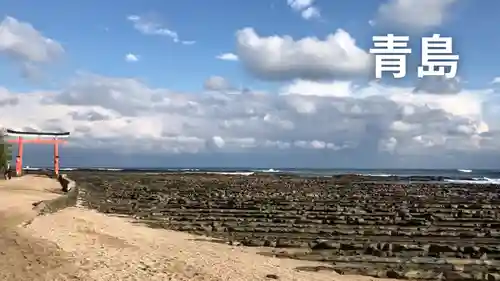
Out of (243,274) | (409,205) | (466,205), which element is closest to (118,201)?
(409,205)

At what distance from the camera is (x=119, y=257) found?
16.0m

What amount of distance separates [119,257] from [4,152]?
5281 cm

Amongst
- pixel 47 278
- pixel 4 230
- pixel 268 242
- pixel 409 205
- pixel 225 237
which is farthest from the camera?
pixel 409 205

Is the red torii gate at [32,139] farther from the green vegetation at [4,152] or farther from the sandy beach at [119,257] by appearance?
the sandy beach at [119,257]

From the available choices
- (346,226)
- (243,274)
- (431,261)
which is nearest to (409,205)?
(346,226)

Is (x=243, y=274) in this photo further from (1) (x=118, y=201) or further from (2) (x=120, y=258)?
(1) (x=118, y=201)

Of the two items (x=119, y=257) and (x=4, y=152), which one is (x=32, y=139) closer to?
(x=4, y=152)

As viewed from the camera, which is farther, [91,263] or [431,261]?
[431,261]

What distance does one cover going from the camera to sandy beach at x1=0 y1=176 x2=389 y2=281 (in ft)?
45.6

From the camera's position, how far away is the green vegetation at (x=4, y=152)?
6153 centimetres

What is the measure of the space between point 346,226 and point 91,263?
14629 millimetres

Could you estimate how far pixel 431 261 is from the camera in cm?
1770

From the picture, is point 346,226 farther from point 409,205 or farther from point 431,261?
point 409,205

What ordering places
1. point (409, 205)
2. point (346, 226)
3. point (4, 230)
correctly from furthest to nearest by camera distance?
point (409, 205)
point (346, 226)
point (4, 230)
